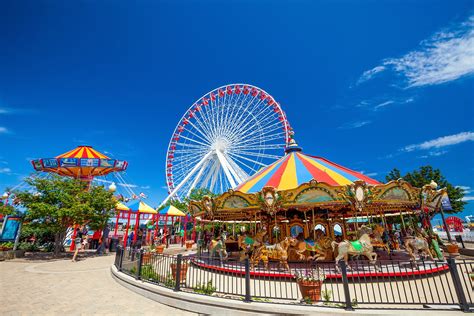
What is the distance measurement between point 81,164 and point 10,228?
30.3 ft

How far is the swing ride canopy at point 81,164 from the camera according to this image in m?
22.2

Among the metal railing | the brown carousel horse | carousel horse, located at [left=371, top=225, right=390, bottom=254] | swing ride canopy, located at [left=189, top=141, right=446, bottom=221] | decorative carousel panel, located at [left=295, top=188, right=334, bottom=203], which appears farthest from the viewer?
carousel horse, located at [left=371, top=225, right=390, bottom=254]

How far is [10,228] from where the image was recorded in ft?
44.7

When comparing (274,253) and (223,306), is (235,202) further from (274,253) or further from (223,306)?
(223,306)

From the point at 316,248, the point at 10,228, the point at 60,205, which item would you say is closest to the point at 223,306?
the point at 316,248

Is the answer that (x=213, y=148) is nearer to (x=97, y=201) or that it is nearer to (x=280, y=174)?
(x=97, y=201)

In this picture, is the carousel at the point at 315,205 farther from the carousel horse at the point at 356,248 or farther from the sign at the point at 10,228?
the sign at the point at 10,228

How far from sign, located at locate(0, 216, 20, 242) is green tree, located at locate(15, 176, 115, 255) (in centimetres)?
116

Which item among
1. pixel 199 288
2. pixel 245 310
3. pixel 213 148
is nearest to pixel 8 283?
pixel 199 288

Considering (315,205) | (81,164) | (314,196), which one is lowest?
(315,205)

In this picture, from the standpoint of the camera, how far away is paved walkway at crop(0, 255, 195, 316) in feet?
16.1

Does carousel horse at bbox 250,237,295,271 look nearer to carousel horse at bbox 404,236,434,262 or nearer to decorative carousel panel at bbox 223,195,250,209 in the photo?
decorative carousel panel at bbox 223,195,250,209

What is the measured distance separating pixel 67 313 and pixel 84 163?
20.7m

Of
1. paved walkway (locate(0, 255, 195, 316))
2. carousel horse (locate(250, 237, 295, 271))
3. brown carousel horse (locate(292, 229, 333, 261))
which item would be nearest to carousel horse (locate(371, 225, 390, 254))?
brown carousel horse (locate(292, 229, 333, 261))
